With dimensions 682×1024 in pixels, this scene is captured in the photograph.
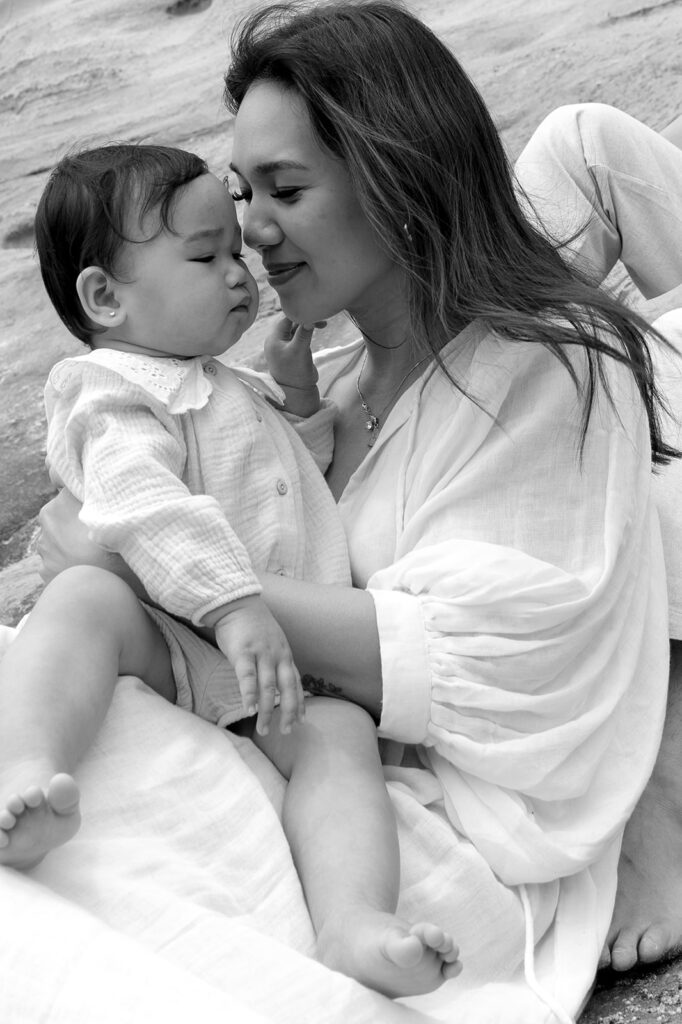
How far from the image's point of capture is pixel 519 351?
1.88 meters

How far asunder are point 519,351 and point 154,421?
1.72ft

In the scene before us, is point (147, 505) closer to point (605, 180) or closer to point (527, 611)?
point (527, 611)

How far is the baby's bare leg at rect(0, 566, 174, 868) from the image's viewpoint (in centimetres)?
133

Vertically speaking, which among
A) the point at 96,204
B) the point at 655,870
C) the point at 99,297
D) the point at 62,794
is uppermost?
the point at 96,204

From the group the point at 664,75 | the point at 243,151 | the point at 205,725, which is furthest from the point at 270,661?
the point at 664,75

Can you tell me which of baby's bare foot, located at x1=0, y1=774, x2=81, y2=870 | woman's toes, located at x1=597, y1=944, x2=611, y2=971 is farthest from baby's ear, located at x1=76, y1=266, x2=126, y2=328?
woman's toes, located at x1=597, y1=944, x2=611, y2=971

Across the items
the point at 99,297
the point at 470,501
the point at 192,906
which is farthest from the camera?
the point at 99,297

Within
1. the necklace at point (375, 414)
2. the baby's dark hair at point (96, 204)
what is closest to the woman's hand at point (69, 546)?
the baby's dark hair at point (96, 204)

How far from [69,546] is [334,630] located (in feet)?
1.32

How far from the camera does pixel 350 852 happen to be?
1.52 metres

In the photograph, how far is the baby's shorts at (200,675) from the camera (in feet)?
5.74

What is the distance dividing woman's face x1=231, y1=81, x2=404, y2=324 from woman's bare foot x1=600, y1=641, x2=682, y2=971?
0.78 m

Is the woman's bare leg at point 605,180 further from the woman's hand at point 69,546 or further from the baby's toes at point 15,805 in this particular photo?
the baby's toes at point 15,805

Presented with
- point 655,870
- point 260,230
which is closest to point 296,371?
point 260,230
